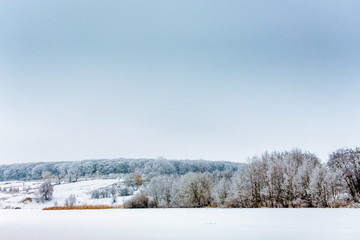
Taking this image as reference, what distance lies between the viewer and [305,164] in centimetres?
3125

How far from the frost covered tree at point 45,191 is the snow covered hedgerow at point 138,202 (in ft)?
51.2

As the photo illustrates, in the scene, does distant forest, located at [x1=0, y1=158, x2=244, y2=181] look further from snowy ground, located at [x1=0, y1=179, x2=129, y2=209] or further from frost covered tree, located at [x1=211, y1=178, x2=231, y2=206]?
frost covered tree, located at [x1=211, y1=178, x2=231, y2=206]

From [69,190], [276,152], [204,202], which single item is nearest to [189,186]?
[204,202]

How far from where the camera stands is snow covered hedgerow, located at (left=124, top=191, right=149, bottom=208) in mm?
38031

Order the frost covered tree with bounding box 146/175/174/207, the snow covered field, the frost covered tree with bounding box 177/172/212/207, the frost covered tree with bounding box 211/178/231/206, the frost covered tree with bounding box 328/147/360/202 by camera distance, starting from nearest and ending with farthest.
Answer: the snow covered field
the frost covered tree with bounding box 328/147/360/202
the frost covered tree with bounding box 211/178/231/206
the frost covered tree with bounding box 177/172/212/207
the frost covered tree with bounding box 146/175/174/207

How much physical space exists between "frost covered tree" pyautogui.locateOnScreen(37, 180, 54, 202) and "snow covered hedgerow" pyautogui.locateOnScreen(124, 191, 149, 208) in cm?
1561

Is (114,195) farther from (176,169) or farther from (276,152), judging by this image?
(276,152)

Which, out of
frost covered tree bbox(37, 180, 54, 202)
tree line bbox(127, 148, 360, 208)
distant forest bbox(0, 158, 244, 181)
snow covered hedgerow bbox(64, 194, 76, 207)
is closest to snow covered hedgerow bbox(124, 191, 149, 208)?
tree line bbox(127, 148, 360, 208)

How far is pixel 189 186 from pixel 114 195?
15226 millimetres

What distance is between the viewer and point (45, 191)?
4550cm

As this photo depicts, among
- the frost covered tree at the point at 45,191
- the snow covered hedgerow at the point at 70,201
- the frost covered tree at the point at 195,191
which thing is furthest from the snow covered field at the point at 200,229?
the frost covered tree at the point at 45,191

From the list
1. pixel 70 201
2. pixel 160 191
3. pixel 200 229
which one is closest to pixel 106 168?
pixel 70 201

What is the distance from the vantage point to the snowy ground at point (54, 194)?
44.1 metres

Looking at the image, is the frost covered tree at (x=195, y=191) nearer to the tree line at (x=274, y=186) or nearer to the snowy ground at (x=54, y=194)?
the tree line at (x=274, y=186)
